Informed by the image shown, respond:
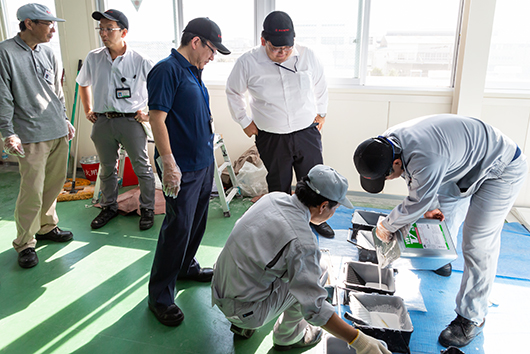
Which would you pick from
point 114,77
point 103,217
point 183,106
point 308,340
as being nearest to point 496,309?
point 308,340

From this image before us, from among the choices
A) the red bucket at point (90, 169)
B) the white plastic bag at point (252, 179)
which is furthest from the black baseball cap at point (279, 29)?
the red bucket at point (90, 169)

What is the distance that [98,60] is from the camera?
323 cm

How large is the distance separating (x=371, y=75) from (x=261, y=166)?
1.48 m

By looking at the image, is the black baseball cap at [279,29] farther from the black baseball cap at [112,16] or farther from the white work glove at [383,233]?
the white work glove at [383,233]

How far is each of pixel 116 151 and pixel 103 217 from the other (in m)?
0.61

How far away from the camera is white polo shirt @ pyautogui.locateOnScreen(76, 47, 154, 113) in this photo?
125 inches

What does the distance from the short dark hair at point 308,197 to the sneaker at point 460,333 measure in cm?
106

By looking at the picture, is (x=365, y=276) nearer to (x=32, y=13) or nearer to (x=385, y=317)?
(x=385, y=317)

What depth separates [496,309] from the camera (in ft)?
7.39

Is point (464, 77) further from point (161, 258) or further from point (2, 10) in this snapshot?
point (2, 10)

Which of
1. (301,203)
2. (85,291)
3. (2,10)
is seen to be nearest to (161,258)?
(85,291)

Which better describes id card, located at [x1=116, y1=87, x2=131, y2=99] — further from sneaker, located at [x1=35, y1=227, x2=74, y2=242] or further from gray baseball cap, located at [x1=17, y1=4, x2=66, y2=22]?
sneaker, located at [x1=35, y1=227, x2=74, y2=242]

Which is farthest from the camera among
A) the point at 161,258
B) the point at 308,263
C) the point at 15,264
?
the point at 15,264

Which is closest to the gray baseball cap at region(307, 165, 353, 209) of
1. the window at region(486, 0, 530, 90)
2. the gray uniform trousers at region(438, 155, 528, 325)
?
the gray uniform trousers at region(438, 155, 528, 325)
